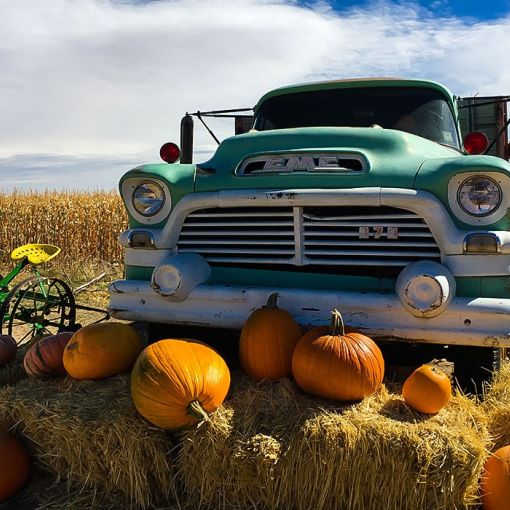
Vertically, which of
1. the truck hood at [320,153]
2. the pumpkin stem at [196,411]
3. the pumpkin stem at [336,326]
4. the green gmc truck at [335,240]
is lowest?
the pumpkin stem at [196,411]

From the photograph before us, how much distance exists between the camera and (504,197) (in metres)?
3.34

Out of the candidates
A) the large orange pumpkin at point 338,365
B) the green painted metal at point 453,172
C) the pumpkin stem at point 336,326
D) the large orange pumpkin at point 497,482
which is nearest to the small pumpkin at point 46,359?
the large orange pumpkin at point 338,365

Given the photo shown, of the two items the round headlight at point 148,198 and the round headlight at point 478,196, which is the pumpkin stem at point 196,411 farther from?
the round headlight at point 478,196

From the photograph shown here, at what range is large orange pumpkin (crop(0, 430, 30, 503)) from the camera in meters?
3.26

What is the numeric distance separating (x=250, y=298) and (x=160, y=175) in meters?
1.03

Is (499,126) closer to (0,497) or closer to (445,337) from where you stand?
(445,337)

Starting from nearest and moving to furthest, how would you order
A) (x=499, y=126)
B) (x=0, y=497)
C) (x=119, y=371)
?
(x=0, y=497) < (x=119, y=371) < (x=499, y=126)

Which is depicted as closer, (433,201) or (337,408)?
(337,408)

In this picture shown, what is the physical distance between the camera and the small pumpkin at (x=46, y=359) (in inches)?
152

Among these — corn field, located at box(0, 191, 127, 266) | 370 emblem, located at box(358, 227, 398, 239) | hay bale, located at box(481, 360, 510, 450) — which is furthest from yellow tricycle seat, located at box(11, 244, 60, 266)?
corn field, located at box(0, 191, 127, 266)

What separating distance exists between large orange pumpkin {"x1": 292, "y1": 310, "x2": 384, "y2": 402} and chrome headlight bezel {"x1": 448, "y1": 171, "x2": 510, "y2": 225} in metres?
0.91

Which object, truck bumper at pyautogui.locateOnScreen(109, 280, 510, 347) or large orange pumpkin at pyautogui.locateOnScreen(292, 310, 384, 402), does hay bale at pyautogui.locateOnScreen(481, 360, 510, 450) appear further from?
large orange pumpkin at pyautogui.locateOnScreen(292, 310, 384, 402)

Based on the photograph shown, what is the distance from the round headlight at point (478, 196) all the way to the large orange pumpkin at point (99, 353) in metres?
2.15

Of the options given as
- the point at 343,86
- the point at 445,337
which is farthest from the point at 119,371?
the point at 343,86
